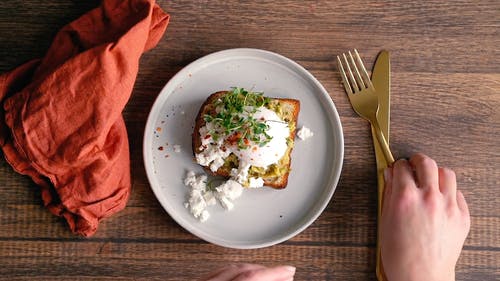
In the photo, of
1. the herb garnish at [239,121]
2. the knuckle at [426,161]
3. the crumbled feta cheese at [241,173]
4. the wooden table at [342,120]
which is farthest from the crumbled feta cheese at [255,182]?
the knuckle at [426,161]

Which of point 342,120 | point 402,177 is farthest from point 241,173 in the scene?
point 402,177

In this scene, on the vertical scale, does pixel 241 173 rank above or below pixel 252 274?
above

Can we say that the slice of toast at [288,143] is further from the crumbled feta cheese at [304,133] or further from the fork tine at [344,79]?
the fork tine at [344,79]

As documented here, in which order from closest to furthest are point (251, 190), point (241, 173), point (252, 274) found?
point (252, 274) → point (241, 173) → point (251, 190)

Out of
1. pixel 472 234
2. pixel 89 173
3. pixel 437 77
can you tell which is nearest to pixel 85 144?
pixel 89 173

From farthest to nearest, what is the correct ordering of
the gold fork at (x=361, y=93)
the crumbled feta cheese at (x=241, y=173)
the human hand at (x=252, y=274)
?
the gold fork at (x=361, y=93), the crumbled feta cheese at (x=241, y=173), the human hand at (x=252, y=274)

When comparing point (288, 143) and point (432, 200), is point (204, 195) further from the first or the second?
point (432, 200)

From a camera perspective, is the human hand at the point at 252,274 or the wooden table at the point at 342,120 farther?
the wooden table at the point at 342,120
